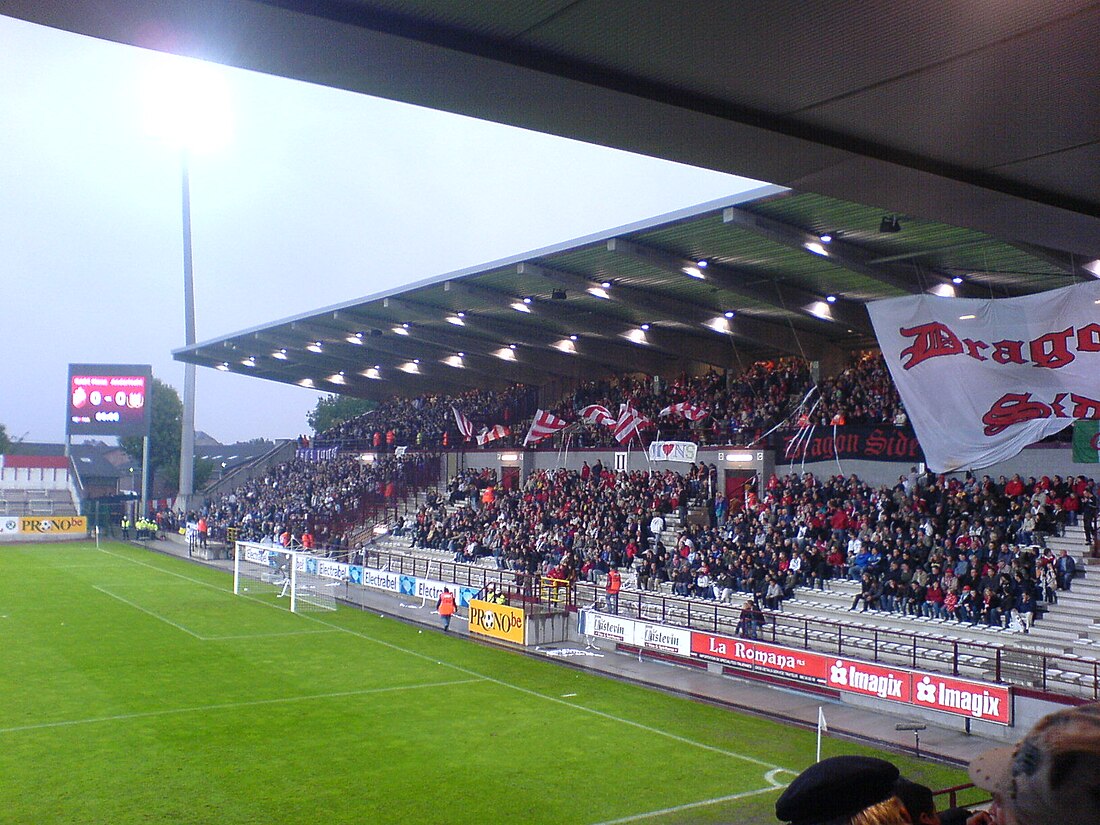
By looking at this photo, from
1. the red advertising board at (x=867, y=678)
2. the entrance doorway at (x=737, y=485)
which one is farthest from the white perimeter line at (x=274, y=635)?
the entrance doorway at (x=737, y=485)

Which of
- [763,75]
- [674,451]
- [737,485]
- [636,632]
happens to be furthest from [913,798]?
[737,485]

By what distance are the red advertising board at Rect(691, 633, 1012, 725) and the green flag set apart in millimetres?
8445

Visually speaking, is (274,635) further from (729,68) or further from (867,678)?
(729,68)

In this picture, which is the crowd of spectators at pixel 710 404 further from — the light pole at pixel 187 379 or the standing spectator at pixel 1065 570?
the light pole at pixel 187 379

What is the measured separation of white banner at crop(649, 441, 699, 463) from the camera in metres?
33.4

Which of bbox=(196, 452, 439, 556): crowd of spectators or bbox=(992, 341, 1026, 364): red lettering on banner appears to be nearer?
bbox=(992, 341, 1026, 364): red lettering on banner

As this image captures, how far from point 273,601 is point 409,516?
529 inches

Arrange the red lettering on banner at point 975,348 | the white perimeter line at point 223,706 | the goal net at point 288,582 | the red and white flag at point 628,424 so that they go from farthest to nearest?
the goal net at point 288,582 < the red and white flag at point 628,424 < the white perimeter line at point 223,706 < the red lettering on banner at point 975,348

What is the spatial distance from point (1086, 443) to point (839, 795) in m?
24.7

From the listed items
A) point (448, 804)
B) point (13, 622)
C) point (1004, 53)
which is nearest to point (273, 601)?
point (13, 622)

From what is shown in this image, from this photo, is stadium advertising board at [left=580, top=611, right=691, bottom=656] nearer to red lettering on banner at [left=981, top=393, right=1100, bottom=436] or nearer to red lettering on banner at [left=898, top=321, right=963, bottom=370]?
red lettering on banner at [left=898, top=321, right=963, bottom=370]

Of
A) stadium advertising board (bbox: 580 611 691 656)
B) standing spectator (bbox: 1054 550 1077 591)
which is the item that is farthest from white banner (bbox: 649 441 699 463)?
standing spectator (bbox: 1054 550 1077 591)

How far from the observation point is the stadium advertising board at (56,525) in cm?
6172

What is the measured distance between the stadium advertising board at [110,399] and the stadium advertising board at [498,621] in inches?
1582
